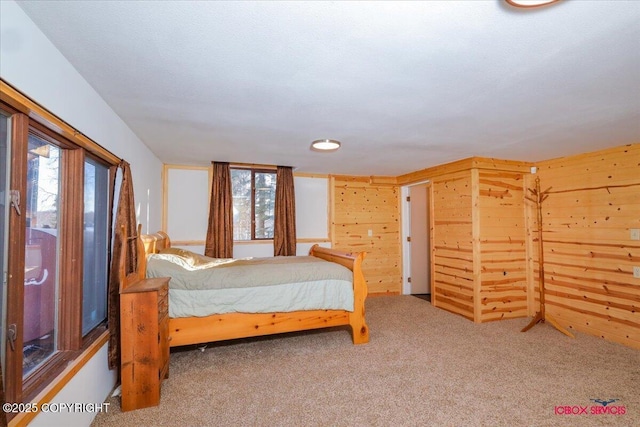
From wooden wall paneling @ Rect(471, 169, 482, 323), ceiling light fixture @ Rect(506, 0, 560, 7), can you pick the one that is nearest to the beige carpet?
wooden wall paneling @ Rect(471, 169, 482, 323)

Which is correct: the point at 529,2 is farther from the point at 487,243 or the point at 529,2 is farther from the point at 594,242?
the point at 594,242

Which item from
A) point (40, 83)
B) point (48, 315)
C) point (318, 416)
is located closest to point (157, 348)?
point (48, 315)

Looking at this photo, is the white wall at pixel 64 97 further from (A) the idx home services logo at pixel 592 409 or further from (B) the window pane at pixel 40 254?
(A) the idx home services logo at pixel 592 409

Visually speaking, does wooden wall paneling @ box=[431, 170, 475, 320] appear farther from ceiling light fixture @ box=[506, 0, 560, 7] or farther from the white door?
ceiling light fixture @ box=[506, 0, 560, 7]

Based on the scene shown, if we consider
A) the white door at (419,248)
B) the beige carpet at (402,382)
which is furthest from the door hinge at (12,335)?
the white door at (419,248)

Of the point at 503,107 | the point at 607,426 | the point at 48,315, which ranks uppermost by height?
the point at 503,107

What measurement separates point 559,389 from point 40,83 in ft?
13.0

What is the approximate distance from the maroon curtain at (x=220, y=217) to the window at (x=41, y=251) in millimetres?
2248

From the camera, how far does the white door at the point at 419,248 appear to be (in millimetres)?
5891

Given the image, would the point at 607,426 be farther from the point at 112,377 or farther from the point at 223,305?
the point at 112,377

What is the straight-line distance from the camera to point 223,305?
9.62ft

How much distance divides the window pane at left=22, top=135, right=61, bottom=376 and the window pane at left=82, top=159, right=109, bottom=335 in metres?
0.32

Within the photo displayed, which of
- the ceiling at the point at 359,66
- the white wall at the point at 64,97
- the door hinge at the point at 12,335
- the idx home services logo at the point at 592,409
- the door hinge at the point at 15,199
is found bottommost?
the idx home services logo at the point at 592,409

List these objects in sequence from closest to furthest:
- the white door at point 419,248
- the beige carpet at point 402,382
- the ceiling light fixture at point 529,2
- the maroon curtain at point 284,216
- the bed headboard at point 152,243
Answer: the ceiling light fixture at point 529,2 → the beige carpet at point 402,382 → the bed headboard at point 152,243 → the maroon curtain at point 284,216 → the white door at point 419,248
